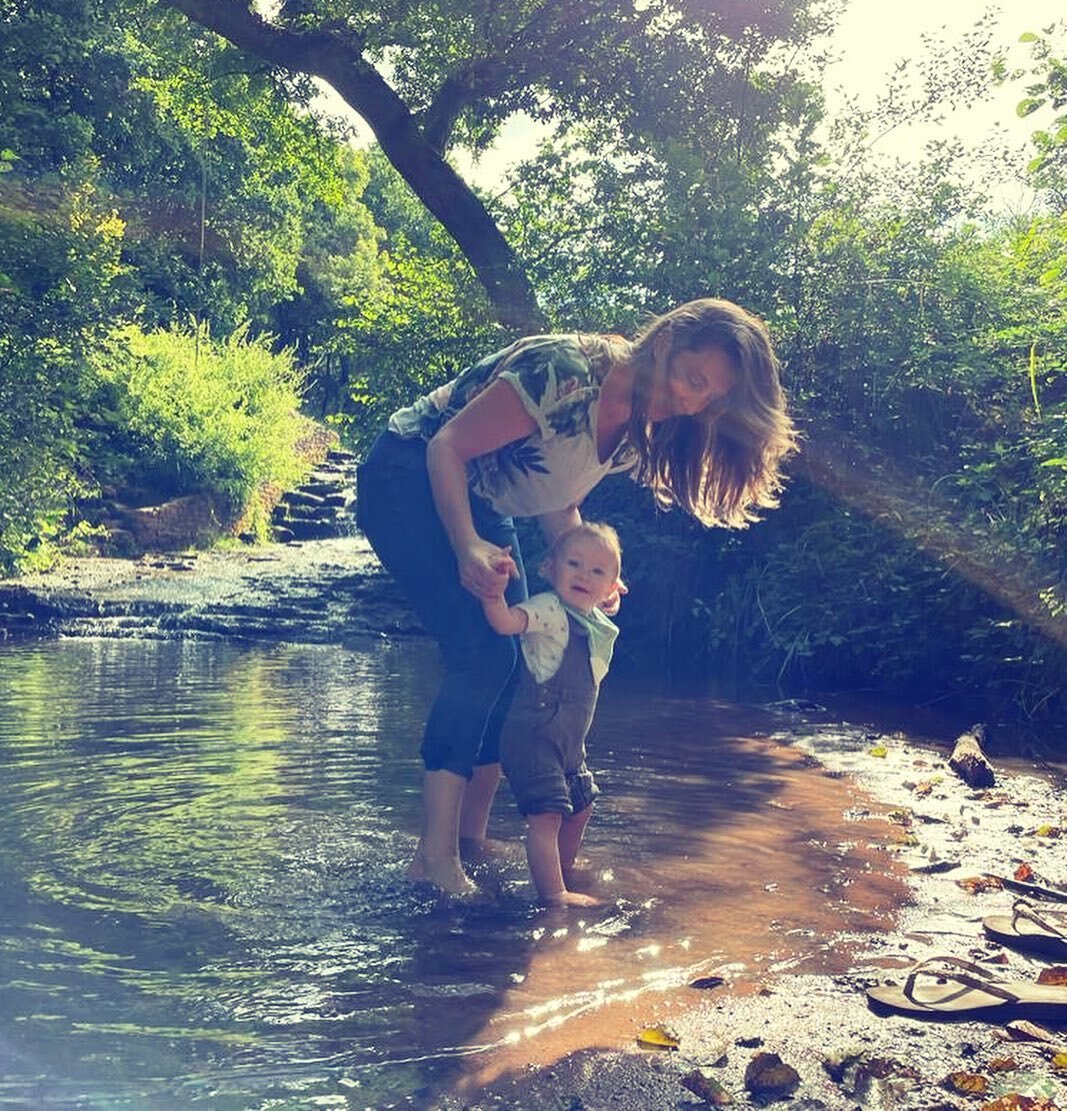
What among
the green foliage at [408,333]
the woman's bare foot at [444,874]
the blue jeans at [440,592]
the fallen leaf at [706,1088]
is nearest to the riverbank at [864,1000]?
the fallen leaf at [706,1088]

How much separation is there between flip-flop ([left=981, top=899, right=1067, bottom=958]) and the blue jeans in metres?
1.51

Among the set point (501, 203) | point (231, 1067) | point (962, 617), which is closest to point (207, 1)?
point (501, 203)

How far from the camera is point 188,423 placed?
2192cm

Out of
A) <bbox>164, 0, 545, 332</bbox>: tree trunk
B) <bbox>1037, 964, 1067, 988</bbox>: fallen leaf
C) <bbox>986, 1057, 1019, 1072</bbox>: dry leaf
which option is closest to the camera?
<bbox>986, 1057, 1019, 1072</bbox>: dry leaf

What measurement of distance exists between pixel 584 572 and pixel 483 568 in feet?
1.68

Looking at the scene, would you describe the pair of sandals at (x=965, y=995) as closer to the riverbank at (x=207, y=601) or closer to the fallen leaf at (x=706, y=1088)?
the fallen leaf at (x=706, y=1088)

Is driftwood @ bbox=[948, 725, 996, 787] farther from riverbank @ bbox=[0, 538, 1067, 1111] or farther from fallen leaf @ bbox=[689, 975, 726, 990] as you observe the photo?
fallen leaf @ bbox=[689, 975, 726, 990]

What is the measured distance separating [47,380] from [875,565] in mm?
8499

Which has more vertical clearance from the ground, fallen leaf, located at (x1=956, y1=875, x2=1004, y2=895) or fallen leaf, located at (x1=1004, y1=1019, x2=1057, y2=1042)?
fallen leaf, located at (x1=956, y1=875, x2=1004, y2=895)

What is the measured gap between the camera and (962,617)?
834cm

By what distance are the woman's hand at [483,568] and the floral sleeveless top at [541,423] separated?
0.85ft

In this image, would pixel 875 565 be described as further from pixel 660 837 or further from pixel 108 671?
pixel 108 671

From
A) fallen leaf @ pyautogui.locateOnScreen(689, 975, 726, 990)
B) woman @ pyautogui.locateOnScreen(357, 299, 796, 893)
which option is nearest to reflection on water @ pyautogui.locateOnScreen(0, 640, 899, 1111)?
fallen leaf @ pyautogui.locateOnScreen(689, 975, 726, 990)

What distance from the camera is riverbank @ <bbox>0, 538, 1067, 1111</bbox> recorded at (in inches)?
105
